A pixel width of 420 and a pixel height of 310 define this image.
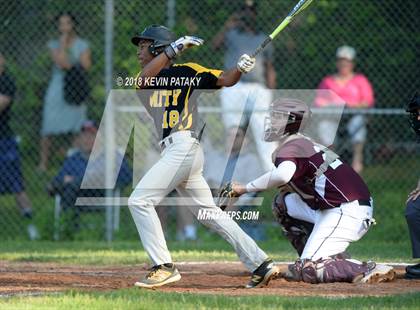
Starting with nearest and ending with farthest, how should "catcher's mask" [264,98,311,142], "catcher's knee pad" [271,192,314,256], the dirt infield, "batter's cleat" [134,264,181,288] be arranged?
1. the dirt infield
2. "batter's cleat" [134,264,181,288]
3. "catcher's mask" [264,98,311,142]
4. "catcher's knee pad" [271,192,314,256]

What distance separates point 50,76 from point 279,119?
5.81m

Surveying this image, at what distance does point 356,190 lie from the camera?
7.94 metres

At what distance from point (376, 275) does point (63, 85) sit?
6120 millimetres

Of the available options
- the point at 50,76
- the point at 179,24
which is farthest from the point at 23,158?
the point at 179,24

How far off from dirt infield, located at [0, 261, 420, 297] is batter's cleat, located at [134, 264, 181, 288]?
0.24 feet

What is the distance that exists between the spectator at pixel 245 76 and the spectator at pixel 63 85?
1770 millimetres

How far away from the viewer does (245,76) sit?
479 inches

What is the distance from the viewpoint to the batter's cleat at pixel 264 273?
7.37 metres

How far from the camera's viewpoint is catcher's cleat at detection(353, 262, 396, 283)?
7.50 meters

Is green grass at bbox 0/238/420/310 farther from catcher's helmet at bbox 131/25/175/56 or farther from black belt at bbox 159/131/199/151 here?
catcher's helmet at bbox 131/25/175/56

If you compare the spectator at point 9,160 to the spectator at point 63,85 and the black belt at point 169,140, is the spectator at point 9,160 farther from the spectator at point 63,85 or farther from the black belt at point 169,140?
the black belt at point 169,140

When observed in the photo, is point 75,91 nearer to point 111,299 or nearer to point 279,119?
point 279,119

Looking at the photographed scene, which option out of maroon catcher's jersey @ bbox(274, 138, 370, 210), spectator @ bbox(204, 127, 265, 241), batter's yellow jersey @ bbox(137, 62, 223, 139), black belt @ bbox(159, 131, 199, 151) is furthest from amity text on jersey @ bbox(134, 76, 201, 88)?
spectator @ bbox(204, 127, 265, 241)

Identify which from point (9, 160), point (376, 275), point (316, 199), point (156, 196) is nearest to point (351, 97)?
point (9, 160)
